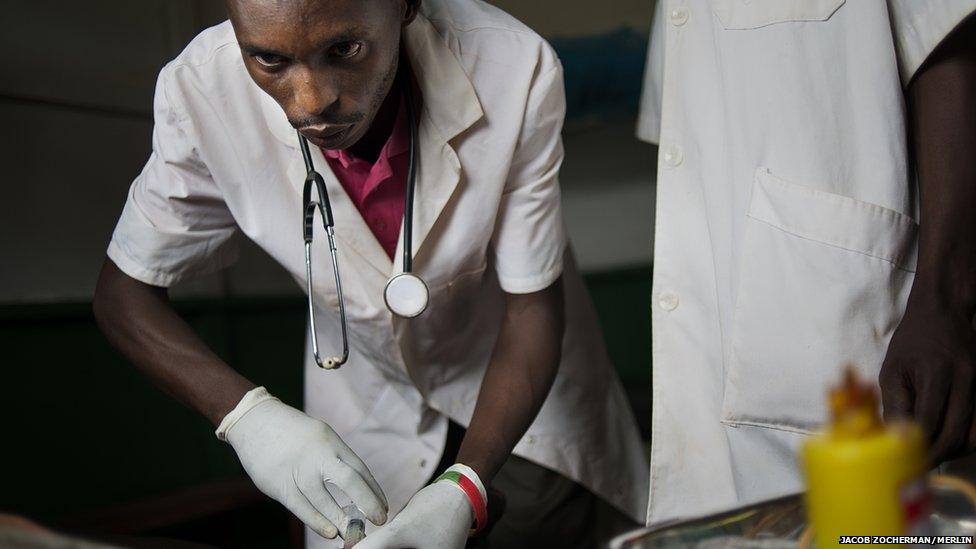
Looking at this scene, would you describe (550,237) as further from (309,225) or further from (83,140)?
(83,140)

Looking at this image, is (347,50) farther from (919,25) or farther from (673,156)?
(919,25)

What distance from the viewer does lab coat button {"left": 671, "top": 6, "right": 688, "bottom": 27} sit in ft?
4.59

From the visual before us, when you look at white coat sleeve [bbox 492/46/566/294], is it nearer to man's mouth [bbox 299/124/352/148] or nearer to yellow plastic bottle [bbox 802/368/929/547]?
man's mouth [bbox 299/124/352/148]

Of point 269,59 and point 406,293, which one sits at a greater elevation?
point 269,59

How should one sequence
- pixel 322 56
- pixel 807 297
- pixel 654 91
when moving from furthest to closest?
pixel 654 91 < pixel 807 297 < pixel 322 56

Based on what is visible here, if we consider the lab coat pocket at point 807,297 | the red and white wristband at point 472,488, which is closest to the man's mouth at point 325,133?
the red and white wristband at point 472,488

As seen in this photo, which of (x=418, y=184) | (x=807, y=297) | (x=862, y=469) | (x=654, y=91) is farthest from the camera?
(x=654, y=91)

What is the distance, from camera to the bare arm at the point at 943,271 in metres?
1.09

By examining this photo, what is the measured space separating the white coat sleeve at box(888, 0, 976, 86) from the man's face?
634 mm

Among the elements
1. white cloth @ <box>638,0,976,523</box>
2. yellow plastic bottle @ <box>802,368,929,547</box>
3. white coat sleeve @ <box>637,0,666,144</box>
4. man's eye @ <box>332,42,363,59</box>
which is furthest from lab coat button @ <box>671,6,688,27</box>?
yellow plastic bottle @ <box>802,368,929,547</box>

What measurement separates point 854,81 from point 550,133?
412 mm

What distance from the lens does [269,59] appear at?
3.65ft

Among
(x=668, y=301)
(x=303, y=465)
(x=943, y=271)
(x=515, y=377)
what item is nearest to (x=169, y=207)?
(x=303, y=465)

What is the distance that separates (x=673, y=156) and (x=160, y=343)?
0.77m
